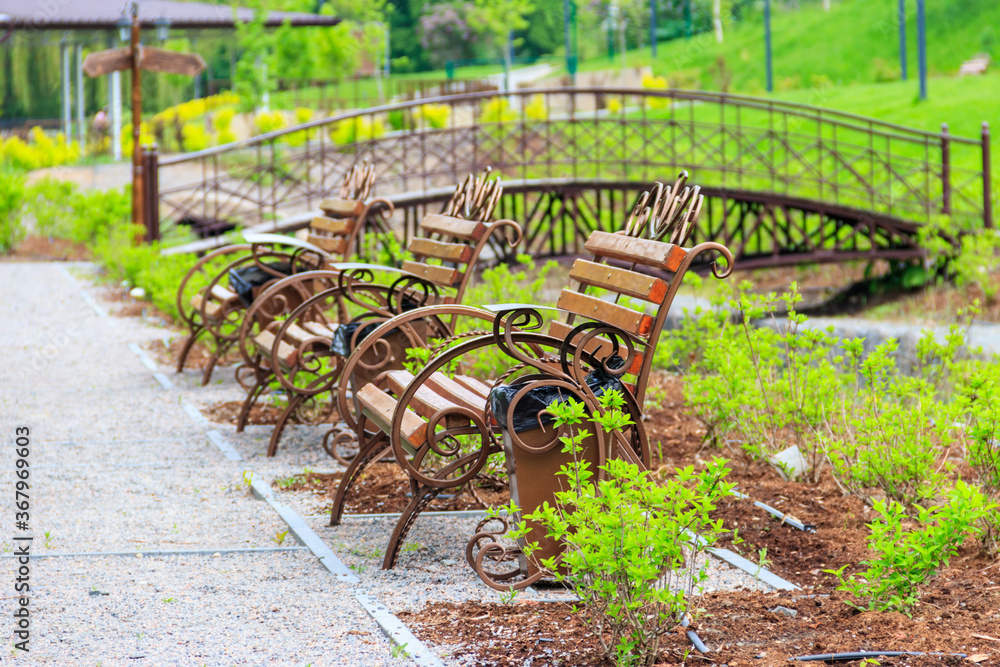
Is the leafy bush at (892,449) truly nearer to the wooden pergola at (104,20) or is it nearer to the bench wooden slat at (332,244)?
the bench wooden slat at (332,244)

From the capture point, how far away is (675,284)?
3.46m

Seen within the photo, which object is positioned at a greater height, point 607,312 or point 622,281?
point 622,281

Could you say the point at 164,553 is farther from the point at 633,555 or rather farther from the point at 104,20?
the point at 104,20

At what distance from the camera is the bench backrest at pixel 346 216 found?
6398mm

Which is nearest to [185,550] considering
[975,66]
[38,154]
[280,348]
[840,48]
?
[280,348]

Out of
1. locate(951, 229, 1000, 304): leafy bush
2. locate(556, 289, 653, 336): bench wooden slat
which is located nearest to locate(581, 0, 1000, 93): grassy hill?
locate(951, 229, 1000, 304): leafy bush

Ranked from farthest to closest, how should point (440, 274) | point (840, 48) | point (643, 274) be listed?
point (840, 48)
point (440, 274)
point (643, 274)

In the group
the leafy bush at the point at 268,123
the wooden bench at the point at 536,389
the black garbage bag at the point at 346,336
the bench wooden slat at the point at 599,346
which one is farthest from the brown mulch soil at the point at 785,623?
the leafy bush at the point at 268,123

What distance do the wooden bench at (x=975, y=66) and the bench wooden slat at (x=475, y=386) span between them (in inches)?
1152

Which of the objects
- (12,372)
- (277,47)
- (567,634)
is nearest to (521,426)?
(567,634)

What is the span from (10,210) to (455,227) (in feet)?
38.7

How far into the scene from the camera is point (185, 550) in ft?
12.2

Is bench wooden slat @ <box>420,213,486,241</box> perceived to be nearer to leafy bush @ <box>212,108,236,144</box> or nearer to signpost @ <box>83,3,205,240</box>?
signpost @ <box>83,3,205,240</box>

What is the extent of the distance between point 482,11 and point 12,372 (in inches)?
1122
